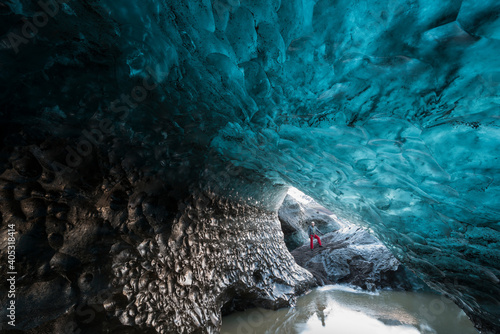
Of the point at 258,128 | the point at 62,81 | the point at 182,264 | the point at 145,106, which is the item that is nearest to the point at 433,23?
the point at 258,128

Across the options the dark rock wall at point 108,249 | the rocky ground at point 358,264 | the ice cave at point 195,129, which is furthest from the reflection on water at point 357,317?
the ice cave at point 195,129

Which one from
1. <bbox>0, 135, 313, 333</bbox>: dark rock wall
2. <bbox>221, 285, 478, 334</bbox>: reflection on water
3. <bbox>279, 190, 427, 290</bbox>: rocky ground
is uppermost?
<bbox>0, 135, 313, 333</bbox>: dark rock wall

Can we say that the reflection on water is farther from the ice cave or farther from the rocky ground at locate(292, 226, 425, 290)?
the ice cave

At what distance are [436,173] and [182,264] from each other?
2.06 m

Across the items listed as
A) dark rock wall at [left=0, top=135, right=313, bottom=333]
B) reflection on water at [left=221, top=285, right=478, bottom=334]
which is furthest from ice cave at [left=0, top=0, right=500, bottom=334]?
reflection on water at [left=221, top=285, right=478, bottom=334]

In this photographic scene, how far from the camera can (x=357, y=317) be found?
2.77 meters

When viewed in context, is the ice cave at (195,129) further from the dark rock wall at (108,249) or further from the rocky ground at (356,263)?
the rocky ground at (356,263)

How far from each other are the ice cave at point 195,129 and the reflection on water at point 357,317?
850mm

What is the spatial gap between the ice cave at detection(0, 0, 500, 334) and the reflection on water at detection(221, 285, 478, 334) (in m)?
0.85

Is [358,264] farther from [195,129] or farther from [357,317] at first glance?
[195,129]

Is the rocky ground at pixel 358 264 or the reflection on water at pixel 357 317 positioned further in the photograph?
the rocky ground at pixel 358 264

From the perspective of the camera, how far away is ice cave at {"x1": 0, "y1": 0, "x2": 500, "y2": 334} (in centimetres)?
92

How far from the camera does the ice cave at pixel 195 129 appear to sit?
0.92 metres

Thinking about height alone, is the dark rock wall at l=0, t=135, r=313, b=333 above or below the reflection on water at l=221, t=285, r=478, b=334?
above
